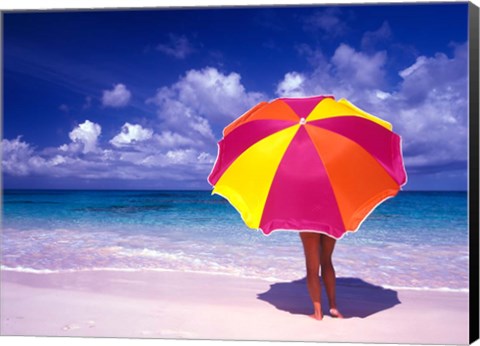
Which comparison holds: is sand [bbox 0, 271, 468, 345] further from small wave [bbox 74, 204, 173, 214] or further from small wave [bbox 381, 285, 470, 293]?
small wave [bbox 74, 204, 173, 214]

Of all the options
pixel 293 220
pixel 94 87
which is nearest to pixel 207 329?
pixel 293 220

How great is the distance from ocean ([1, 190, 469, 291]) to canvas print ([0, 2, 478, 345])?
0.06 m

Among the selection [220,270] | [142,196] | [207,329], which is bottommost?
[207,329]

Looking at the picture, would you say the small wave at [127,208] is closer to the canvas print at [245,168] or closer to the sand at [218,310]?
the canvas print at [245,168]

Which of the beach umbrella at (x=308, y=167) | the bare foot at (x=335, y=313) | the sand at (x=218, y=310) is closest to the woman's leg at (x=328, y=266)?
the bare foot at (x=335, y=313)

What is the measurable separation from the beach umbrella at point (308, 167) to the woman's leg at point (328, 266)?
0.61 meters

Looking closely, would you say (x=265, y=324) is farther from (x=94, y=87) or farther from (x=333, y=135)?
(x=94, y=87)

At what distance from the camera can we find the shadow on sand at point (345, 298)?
4.66m

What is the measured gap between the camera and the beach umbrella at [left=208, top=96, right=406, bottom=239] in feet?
11.8

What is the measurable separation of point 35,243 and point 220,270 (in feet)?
12.5

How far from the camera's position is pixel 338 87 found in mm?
11391

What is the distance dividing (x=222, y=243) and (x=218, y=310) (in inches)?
178

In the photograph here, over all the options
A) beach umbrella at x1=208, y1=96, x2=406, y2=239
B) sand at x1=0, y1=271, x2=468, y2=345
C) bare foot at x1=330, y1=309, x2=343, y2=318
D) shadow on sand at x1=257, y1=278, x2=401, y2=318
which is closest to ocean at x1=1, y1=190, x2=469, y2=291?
shadow on sand at x1=257, y1=278, x2=401, y2=318

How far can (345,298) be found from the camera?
5082mm
